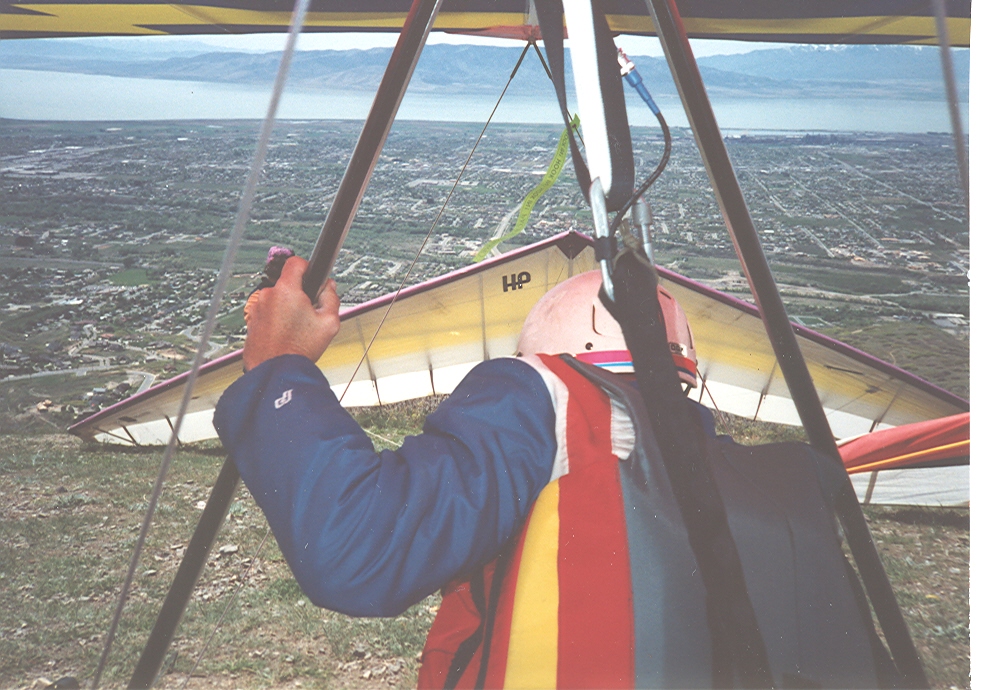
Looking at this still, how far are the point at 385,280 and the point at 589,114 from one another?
5.88 ft

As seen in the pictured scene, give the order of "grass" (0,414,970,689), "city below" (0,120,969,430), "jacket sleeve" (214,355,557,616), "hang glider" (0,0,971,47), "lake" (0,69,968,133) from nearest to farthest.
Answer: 1. "jacket sleeve" (214,355,557,616)
2. "lake" (0,69,968,133)
3. "city below" (0,120,969,430)
4. "hang glider" (0,0,971,47)
5. "grass" (0,414,970,689)

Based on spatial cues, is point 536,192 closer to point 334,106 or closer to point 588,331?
point 334,106

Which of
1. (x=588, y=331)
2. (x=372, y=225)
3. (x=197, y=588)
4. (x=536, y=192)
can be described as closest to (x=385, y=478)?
(x=588, y=331)

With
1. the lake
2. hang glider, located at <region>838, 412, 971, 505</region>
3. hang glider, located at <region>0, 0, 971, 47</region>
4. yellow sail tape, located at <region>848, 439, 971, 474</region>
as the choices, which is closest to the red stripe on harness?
the lake

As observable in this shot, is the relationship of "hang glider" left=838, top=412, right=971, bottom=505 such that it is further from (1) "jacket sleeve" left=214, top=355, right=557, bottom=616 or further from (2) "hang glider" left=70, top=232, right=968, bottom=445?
(1) "jacket sleeve" left=214, top=355, right=557, bottom=616

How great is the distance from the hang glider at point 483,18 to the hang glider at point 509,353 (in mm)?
759

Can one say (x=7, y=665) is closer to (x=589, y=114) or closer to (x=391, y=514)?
(x=391, y=514)

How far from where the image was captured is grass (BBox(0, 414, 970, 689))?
1.47m

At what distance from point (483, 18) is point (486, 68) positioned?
0.35ft

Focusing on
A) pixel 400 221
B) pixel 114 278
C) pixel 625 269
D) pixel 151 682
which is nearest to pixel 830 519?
pixel 625 269

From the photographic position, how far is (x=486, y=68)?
1545 millimetres

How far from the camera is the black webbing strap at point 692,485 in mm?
427

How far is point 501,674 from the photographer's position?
0.45 meters

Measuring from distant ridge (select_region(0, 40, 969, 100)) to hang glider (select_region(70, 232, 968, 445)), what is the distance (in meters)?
0.69
